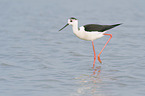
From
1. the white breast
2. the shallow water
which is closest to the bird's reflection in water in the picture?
the shallow water

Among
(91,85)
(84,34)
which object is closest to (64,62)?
(84,34)

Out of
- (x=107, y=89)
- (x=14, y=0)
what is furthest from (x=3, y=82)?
(x=14, y=0)

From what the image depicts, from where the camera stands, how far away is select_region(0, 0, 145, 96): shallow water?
315 inches

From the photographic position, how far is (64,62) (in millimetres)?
10781

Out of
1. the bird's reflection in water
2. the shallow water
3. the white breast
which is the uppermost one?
the white breast

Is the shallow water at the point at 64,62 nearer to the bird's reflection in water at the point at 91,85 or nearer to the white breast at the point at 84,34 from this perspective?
the bird's reflection in water at the point at 91,85

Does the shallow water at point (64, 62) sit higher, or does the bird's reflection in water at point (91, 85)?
the shallow water at point (64, 62)

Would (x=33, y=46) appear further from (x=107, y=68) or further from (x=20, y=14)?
(x=20, y=14)

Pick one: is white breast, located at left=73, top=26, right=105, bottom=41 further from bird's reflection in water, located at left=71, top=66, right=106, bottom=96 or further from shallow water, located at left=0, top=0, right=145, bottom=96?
bird's reflection in water, located at left=71, top=66, right=106, bottom=96

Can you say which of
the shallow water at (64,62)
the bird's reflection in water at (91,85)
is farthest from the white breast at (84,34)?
the bird's reflection in water at (91,85)

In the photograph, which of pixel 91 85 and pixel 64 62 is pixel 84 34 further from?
pixel 91 85

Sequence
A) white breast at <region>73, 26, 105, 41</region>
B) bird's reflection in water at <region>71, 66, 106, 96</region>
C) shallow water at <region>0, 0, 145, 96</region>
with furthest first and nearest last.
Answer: white breast at <region>73, 26, 105, 41</region>, shallow water at <region>0, 0, 145, 96</region>, bird's reflection in water at <region>71, 66, 106, 96</region>

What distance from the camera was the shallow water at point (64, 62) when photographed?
7996 mm

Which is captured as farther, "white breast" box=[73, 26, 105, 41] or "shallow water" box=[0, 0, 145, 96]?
"white breast" box=[73, 26, 105, 41]
